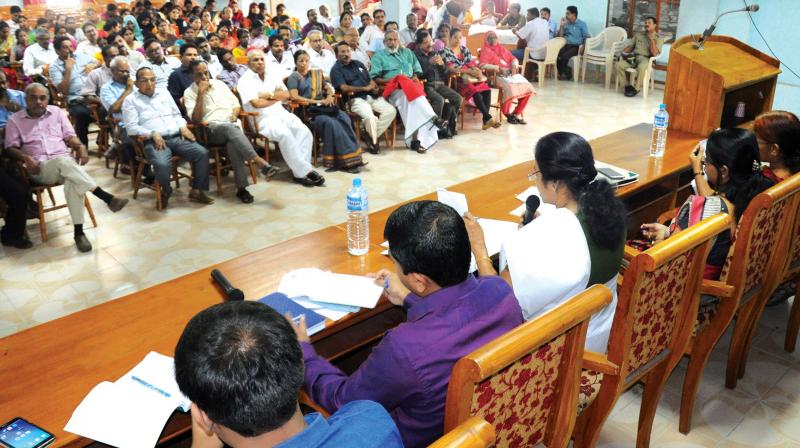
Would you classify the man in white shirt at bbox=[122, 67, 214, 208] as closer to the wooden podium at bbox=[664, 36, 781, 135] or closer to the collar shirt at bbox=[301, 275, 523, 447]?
the wooden podium at bbox=[664, 36, 781, 135]

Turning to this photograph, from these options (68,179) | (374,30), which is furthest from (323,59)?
(68,179)

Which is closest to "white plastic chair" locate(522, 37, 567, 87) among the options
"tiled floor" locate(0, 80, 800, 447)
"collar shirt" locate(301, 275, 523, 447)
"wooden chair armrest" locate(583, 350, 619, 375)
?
"tiled floor" locate(0, 80, 800, 447)

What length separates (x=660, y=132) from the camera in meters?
3.71

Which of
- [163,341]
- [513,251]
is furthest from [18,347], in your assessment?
[513,251]

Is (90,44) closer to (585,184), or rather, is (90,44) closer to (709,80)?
(709,80)

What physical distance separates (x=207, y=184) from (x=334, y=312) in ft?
10.3

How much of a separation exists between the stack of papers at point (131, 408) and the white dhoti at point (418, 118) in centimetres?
474

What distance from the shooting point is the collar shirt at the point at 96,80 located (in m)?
5.94

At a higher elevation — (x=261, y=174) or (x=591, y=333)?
(x=591, y=333)

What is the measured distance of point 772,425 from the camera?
2.50 metres

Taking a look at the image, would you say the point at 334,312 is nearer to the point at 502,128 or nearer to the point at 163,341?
the point at 163,341

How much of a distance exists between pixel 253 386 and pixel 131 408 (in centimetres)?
64

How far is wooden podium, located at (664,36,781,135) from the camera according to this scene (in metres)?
3.85

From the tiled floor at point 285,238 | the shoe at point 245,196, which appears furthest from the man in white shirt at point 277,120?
the shoe at point 245,196
